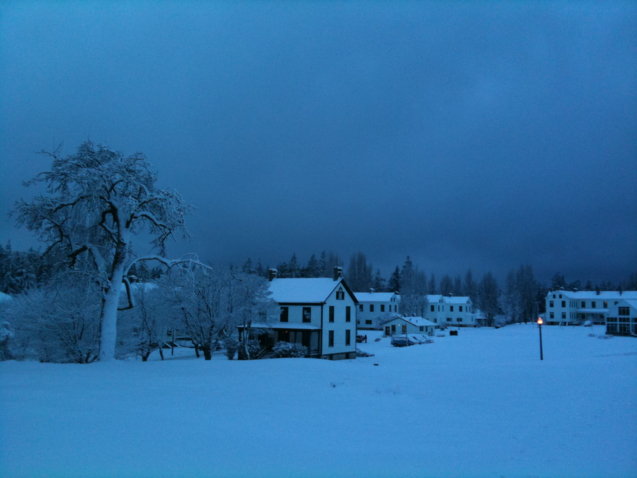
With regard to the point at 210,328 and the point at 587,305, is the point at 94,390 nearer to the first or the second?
the point at 210,328

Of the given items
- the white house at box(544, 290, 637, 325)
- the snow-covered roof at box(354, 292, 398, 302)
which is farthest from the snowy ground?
the white house at box(544, 290, 637, 325)

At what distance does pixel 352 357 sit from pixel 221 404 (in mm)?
35355

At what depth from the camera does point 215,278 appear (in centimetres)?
2747

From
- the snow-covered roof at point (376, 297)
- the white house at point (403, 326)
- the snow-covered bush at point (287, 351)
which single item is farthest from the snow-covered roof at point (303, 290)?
the snow-covered roof at point (376, 297)

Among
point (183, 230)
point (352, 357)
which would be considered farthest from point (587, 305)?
point (183, 230)

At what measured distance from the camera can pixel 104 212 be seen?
14797mm

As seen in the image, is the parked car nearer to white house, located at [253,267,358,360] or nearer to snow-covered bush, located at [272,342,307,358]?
white house, located at [253,267,358,360]

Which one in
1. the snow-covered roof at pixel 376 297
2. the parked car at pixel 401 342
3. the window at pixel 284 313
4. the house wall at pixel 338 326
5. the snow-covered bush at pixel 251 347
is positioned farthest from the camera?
the snow-covered roof at pixel 376 297

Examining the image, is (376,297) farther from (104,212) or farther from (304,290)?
(104,212)

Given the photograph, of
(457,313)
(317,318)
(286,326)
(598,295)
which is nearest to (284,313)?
(286,326)

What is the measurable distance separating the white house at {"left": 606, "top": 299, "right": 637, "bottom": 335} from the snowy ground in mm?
66877

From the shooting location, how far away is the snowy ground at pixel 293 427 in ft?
17.9

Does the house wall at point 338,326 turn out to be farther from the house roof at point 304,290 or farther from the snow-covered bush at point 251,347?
the snow-covered bush at point 251,347

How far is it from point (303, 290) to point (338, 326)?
5037mm
